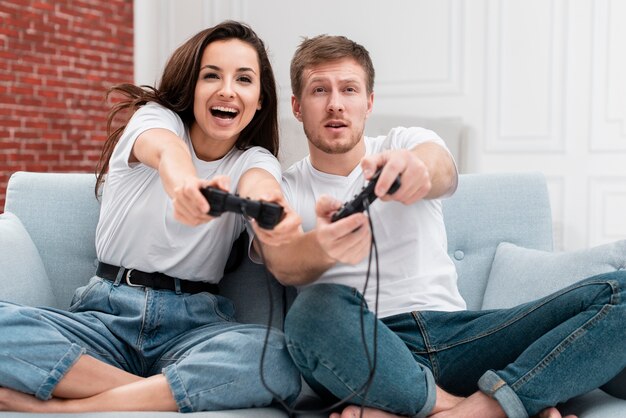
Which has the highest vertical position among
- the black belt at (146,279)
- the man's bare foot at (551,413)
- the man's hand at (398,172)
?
the man's hand at (398,172)

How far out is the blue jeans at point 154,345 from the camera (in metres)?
1.43

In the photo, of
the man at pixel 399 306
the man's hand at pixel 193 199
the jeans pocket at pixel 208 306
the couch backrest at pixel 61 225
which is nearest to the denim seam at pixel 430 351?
the man at pixel 399 306

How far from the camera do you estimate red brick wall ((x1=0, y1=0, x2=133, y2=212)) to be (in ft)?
13.8

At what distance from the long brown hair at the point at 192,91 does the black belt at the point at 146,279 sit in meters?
0.29

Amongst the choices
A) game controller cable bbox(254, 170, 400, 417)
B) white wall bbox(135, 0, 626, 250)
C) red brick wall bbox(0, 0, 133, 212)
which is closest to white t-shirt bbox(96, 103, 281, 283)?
game controller cable bbox(254, 170, 400, 417)

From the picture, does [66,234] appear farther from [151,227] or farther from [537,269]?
[537,269]

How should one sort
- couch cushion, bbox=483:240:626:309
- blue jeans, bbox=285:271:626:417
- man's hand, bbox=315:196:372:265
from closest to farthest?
1. man's hand, bbox=315:196:372:265
2. blue jeans, bbox=285:271:626:417
3. couch cushion, bbox=483:240:626:309

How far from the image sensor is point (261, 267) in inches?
75.0

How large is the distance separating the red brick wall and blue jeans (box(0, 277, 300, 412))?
9.29ft

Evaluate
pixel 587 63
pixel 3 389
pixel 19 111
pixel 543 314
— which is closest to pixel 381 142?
pixel 543 314

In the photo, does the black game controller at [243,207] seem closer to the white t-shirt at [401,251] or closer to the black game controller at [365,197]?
the black game controller at [365,197]

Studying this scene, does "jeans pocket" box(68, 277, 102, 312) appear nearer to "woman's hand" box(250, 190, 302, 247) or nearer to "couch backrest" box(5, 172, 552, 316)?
"couch backrest" box(5, 172, 552, 316)

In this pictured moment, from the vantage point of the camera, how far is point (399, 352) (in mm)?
1452

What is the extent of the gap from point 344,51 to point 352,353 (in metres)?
0.78
